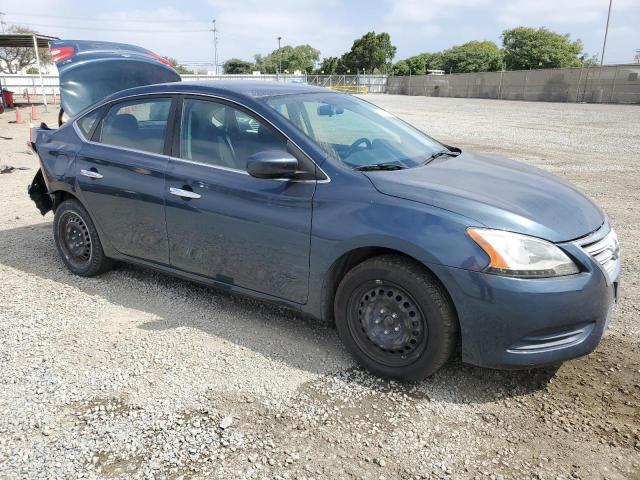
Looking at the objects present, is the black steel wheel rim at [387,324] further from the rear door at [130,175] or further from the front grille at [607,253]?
the rear door at [130,175]

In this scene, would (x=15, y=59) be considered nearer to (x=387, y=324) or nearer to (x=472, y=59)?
(x=472, y=59)

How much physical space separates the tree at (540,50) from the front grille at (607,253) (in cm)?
8337

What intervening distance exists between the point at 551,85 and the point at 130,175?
40479 millimetres

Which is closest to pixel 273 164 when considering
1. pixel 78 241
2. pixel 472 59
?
pixel 78 241

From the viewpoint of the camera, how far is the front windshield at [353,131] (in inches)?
136

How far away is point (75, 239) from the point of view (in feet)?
15.4

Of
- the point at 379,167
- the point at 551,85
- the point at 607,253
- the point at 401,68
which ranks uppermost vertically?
the point at 401,68

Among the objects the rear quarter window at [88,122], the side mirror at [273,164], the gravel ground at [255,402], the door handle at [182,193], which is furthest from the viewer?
the rear quarter window at [88,122]

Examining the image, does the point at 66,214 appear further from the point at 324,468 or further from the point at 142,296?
the point at 324,468

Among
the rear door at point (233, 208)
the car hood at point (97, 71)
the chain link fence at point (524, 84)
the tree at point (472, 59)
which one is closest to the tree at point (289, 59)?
the tree at point (472, 59)

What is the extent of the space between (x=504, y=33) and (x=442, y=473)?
97.7 m

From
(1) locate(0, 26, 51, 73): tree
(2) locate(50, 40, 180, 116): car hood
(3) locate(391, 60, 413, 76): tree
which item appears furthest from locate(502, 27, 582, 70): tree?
(2) locate(50, 40, 180, 116): car hood

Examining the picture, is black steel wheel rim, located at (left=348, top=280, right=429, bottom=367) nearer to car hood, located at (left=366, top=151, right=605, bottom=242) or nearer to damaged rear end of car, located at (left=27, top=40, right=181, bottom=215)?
car hood, located at (left=366, top=151, right=605, bottom=242)

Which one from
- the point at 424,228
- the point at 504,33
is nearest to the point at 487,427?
the point at 424,228
